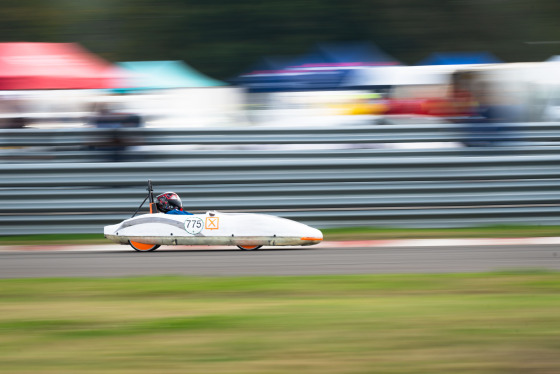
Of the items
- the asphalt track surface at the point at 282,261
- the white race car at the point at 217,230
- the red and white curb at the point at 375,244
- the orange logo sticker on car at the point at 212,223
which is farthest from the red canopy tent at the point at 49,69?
the orange logo sticker on car at the point at 212,223

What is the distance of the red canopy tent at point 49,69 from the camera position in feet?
53.6

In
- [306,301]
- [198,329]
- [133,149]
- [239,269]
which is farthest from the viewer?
[133,149]

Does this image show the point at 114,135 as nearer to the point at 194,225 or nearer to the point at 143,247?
the point at 143,247

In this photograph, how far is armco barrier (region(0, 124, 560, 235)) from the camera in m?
9.62

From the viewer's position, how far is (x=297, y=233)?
8102 millimetres

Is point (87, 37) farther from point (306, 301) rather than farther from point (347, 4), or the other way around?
point (306, 301)

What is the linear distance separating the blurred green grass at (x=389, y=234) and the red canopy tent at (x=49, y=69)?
7.54 meters

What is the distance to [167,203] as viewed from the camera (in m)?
8.40

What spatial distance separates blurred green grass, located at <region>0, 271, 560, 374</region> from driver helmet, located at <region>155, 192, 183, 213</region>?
2.04 metres

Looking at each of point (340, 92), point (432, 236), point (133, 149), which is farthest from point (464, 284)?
point (340, 92)

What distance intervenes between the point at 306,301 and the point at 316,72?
12451mm

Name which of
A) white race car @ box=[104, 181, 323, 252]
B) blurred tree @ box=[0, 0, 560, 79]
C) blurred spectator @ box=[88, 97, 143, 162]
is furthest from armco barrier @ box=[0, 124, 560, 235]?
blurred tree @ box=[0, 0, 560, 79]

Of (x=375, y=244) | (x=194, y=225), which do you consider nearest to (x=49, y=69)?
(x=194, y=225)

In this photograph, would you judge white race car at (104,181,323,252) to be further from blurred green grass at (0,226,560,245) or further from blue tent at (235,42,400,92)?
blue tent at (235,42,400,92)
